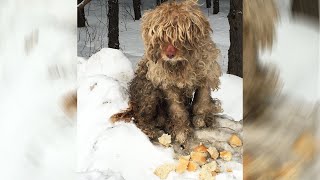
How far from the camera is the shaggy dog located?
5.00ft

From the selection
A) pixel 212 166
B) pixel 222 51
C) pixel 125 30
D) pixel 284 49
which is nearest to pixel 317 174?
pixel 284 49

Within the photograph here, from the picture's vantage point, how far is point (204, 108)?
1621mm

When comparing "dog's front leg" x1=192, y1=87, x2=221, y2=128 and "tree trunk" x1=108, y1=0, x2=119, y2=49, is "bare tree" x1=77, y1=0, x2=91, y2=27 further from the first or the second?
"dog's front leg" x1=192, y1=87, x2=221, y2=128

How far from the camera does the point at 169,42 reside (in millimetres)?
1515

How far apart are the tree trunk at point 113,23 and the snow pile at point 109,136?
0.03 metres

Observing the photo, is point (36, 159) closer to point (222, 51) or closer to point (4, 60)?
point (4, 60)

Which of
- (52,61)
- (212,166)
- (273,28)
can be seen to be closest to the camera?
(273,28)

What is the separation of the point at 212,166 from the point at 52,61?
597 millimetres

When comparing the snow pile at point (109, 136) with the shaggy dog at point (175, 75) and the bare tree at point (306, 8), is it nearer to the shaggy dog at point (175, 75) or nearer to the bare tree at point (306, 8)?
the shaggy dog at point (175, 75)

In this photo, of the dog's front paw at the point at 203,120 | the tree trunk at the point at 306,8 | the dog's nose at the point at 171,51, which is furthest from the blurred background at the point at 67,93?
the dog's front paw at the point at 203,120

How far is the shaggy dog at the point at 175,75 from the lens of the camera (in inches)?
60.0

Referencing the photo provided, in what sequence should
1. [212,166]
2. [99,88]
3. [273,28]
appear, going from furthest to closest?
1. [99,88]
2. [212,166]
3. [273,28]

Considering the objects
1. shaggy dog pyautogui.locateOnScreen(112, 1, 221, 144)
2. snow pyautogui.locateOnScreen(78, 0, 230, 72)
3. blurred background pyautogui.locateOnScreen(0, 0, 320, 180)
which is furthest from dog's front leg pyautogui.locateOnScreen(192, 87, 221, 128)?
blurred background pyautogui.locateOnScreen(0, 0, 320, 180)

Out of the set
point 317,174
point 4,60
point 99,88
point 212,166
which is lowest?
point 212,166
